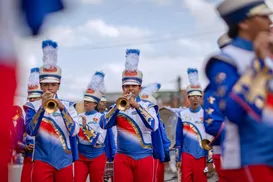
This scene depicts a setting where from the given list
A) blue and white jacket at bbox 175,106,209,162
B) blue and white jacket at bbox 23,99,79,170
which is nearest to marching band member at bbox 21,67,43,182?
blue and white jacket at bbox 23,99,79,170

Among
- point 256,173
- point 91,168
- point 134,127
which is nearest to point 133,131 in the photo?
point 134,127

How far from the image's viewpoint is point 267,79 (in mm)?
3623

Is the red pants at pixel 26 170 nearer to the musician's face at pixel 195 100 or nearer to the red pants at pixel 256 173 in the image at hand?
the musician's face at pixel 195 100

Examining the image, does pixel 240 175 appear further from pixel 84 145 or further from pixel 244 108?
pixel 84 145

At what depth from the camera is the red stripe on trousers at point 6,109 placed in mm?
2516

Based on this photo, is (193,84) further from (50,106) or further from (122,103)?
(50,106)

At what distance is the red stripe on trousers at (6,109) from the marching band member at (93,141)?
814 cm

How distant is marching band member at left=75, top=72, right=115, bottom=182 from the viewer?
434 inches

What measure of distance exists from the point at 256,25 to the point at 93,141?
25.9 ft

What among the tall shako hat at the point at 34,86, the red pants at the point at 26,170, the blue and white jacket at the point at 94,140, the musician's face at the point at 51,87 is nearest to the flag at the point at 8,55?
the musician's face at the point at 51,87

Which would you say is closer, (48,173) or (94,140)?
(48,173)

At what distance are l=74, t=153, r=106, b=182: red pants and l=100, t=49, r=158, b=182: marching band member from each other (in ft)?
6.53

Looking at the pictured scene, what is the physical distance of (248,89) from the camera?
11.6ft

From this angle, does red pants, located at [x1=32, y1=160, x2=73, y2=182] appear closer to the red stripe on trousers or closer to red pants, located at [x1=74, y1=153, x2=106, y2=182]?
red pants, located at [x1=74, y1=153, x2=106, y2=182]
